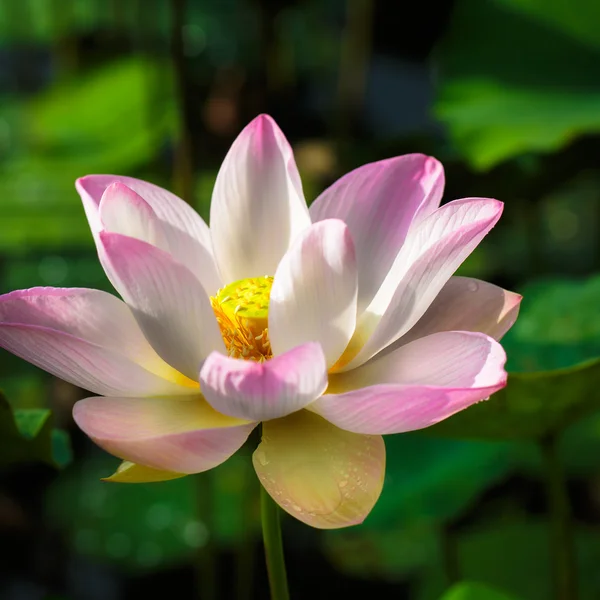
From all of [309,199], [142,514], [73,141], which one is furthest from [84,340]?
[73,141]

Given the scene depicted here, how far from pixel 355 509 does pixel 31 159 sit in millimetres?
1466

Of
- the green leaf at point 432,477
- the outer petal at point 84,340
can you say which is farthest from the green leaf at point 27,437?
the green leaf at point 432,477

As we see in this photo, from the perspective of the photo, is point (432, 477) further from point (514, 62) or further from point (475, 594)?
point (514, 62)

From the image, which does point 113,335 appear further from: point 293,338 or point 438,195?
point 438,195

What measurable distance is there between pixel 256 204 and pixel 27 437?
0.22m

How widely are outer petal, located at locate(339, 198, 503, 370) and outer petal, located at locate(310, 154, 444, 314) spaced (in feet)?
0.23

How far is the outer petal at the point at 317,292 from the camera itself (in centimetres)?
46

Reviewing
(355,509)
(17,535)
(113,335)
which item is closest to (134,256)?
(113,335)

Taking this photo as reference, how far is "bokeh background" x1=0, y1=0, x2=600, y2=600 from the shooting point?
3.40 ft

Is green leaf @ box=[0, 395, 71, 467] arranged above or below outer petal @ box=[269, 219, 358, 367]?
below

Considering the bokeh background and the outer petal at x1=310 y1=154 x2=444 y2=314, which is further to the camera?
the bokeh background

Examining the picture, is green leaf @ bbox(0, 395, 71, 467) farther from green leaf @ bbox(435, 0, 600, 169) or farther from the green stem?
green leaf @ bbox(435, 0, 600, 169)

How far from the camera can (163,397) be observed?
1.64 feet

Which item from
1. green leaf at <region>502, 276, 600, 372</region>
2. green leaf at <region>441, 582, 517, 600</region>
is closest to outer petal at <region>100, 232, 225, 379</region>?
green leaf at <region>441, 582, 517, 600</region>
